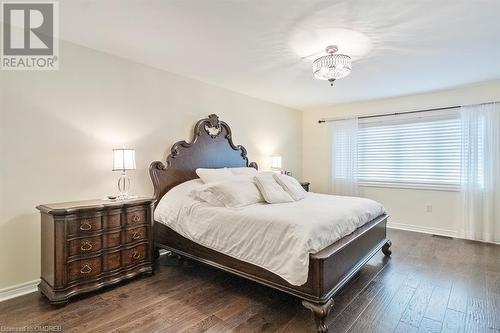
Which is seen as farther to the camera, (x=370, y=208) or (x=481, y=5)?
(x=370, y=208)

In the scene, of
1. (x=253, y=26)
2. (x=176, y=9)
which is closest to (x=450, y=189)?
(x=253, y=26)

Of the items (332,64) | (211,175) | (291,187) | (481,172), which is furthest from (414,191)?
(211,175)

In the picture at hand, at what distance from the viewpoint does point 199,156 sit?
3.74m

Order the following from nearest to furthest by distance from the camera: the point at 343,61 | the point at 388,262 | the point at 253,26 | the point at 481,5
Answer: the point at 481,5
the point at 253,26
the point at 343,61
the point at 388,262

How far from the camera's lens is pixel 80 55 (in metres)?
2.69

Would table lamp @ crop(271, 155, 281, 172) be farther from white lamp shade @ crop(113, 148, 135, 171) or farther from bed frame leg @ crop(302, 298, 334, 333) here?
bed frame leg @ crop(302, 298, 334, 333)

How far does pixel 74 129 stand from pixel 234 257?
201 cm

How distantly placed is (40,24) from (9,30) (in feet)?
0.89

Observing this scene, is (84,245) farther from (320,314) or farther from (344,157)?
(344,157)

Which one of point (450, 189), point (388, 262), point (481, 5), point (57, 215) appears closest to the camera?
point (481, 5)

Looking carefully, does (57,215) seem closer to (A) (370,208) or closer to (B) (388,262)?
(A) (370,208)

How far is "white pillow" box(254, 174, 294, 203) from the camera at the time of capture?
296cm

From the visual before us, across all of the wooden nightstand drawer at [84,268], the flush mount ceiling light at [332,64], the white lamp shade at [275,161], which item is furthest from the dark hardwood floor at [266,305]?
the white lamp shade at [275,161]

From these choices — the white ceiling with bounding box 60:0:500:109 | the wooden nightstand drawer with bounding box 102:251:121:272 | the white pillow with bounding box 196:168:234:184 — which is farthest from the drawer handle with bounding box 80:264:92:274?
the white ceiling with bounding box 60:0:500:109
